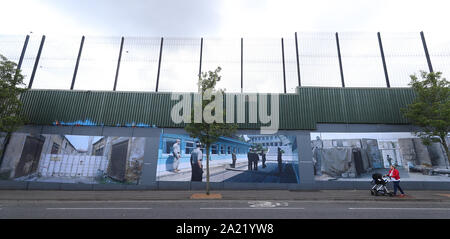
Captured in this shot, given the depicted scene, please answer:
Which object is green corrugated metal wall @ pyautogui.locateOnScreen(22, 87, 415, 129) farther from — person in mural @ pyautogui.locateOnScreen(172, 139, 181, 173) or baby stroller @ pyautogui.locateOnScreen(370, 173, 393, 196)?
baby stroller @ pyautogui.locateOnScreen(370, 173, 393, 196)

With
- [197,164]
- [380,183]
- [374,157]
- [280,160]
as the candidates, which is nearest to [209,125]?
[197,164]

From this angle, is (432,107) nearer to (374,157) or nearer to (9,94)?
(374,157)

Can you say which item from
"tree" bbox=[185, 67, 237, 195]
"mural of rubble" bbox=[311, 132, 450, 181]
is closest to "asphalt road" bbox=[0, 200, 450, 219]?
"tree" bbox=[185, 67, 237, 195]

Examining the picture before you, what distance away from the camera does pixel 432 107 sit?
39.1 ft

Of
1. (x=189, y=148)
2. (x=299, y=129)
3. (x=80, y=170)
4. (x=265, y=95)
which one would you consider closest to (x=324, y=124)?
(x=299, y=129)

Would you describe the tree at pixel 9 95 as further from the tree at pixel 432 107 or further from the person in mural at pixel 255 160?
the tree at pixel 432 107

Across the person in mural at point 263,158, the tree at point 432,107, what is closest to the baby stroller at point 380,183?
the tree at point 432,107

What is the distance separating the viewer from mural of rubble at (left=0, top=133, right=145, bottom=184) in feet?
43.2

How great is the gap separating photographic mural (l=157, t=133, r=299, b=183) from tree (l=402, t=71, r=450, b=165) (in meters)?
8.55

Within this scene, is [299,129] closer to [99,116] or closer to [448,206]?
[448,206]

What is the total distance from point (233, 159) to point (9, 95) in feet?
55.5

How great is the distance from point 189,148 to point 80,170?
843 centimetres

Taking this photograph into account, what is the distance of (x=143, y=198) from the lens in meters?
9.74

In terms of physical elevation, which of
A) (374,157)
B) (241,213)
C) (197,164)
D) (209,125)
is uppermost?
(209,125)
